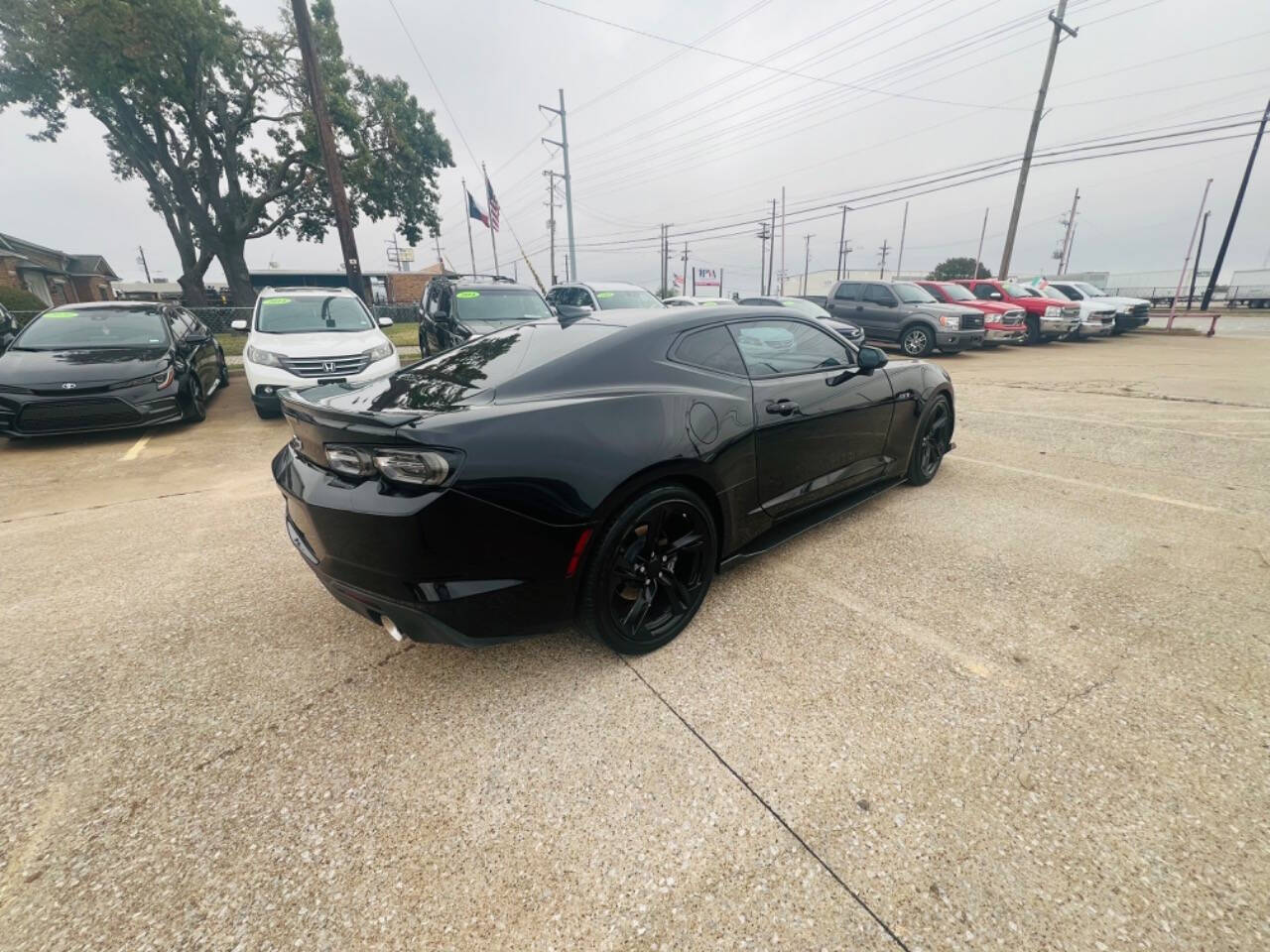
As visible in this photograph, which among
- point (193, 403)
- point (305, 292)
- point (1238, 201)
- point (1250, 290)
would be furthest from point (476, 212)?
point (1250, 290)

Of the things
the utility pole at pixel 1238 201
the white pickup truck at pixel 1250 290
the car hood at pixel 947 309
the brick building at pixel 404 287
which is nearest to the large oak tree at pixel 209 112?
the car hood at pixel 947 309

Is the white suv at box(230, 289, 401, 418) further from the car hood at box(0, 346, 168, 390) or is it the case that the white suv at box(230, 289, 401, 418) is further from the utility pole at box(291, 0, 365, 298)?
the utility pole at box(291, 0, 365, 298)

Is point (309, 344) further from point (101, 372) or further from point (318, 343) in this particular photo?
point (101, 372)

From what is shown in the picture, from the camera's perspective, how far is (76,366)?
Answer: 543cm

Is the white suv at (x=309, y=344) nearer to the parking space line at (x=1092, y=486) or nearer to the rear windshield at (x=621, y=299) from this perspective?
the rear windshield at (x=621, y=299)

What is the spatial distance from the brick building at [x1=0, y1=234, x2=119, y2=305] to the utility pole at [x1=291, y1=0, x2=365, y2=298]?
24926mm

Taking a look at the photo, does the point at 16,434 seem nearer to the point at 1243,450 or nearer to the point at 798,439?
the point at 798,439

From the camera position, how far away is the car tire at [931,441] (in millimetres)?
3930

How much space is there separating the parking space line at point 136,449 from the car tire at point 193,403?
397 millimetres

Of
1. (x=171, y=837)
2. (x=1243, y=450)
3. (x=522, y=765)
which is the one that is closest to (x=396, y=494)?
(x=522, y=765)

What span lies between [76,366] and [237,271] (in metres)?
20.1

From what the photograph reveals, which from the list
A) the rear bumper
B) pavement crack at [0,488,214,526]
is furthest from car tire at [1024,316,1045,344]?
pavement crack at [0,488,214,526]

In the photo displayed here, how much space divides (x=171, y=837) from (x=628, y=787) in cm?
127

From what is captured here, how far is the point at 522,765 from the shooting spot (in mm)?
1777
